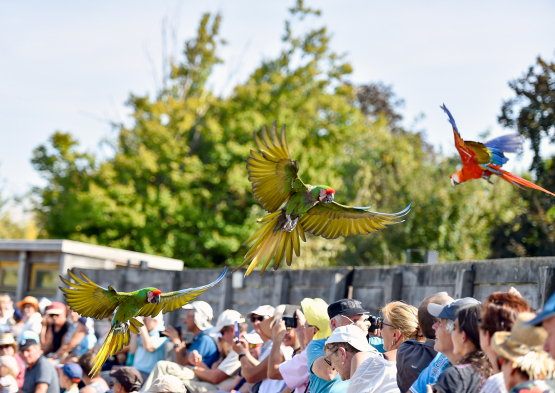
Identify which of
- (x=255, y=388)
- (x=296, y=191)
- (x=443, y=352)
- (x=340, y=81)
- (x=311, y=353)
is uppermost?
(x=340, y=81)

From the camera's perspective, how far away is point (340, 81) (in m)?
23.2

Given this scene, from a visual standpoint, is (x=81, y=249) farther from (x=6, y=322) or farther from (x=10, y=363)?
(x=10, y=363)

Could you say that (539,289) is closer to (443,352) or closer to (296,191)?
(443,352)

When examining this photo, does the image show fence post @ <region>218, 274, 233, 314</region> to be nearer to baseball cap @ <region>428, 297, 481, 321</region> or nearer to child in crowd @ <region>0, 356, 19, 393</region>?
child in crowd @ <region>0, 356, 19, 393</region>

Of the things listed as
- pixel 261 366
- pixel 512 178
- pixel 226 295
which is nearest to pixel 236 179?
pixel 226 295

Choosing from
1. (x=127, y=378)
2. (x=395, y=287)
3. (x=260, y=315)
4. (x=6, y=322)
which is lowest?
(x=6, y=322)

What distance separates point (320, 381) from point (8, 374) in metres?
3.25

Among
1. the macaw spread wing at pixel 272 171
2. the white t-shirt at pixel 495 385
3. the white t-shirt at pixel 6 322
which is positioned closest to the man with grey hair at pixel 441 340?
the white t-shirt at pixel 495 385

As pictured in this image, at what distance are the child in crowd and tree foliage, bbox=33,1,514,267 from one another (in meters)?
11.6

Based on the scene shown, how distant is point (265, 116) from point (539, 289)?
1619 cm

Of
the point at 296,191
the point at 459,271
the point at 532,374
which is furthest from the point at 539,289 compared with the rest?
the point at 532,374

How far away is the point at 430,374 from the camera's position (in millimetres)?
3195

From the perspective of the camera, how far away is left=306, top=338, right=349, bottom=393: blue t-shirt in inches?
155

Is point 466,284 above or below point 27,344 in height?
above
